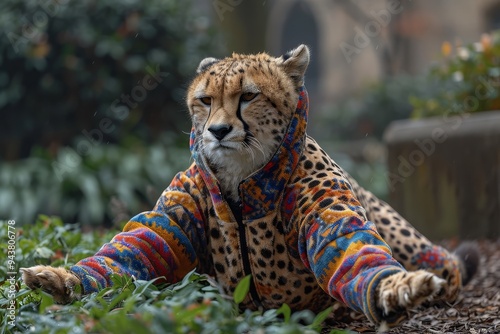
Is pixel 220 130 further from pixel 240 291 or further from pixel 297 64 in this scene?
pixel 240 291

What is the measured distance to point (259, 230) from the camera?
3.84m

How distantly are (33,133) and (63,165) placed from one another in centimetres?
118

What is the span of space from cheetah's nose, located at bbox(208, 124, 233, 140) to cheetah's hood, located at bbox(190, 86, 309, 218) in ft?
0.81

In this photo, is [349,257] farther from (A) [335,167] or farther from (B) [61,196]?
(B) [61,196]

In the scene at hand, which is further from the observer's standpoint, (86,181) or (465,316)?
(86,181)

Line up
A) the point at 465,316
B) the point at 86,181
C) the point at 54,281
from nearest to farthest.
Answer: the point at 54,281
the point at 465,316
the point at 86,181

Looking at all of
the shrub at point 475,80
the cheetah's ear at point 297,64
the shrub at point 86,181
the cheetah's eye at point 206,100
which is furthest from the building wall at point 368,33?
the cheetah's eye at point 206,100

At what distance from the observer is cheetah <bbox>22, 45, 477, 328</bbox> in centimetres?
361

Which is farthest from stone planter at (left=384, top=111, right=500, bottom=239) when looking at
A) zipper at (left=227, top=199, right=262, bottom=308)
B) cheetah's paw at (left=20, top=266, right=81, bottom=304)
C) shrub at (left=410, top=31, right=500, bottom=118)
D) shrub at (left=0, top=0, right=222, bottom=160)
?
cheetah's paw at (left=20, top=266, right=81, bottom=304)

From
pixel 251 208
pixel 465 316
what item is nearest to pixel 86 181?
pixel 465 316

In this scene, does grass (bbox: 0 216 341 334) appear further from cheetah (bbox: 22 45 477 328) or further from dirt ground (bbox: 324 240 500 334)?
dirt ground (bbox: 324 240 500 334)

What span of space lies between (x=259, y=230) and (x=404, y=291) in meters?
1.10

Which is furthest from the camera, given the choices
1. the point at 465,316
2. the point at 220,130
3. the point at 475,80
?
the point at 475,80

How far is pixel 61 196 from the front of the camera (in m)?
9.38
